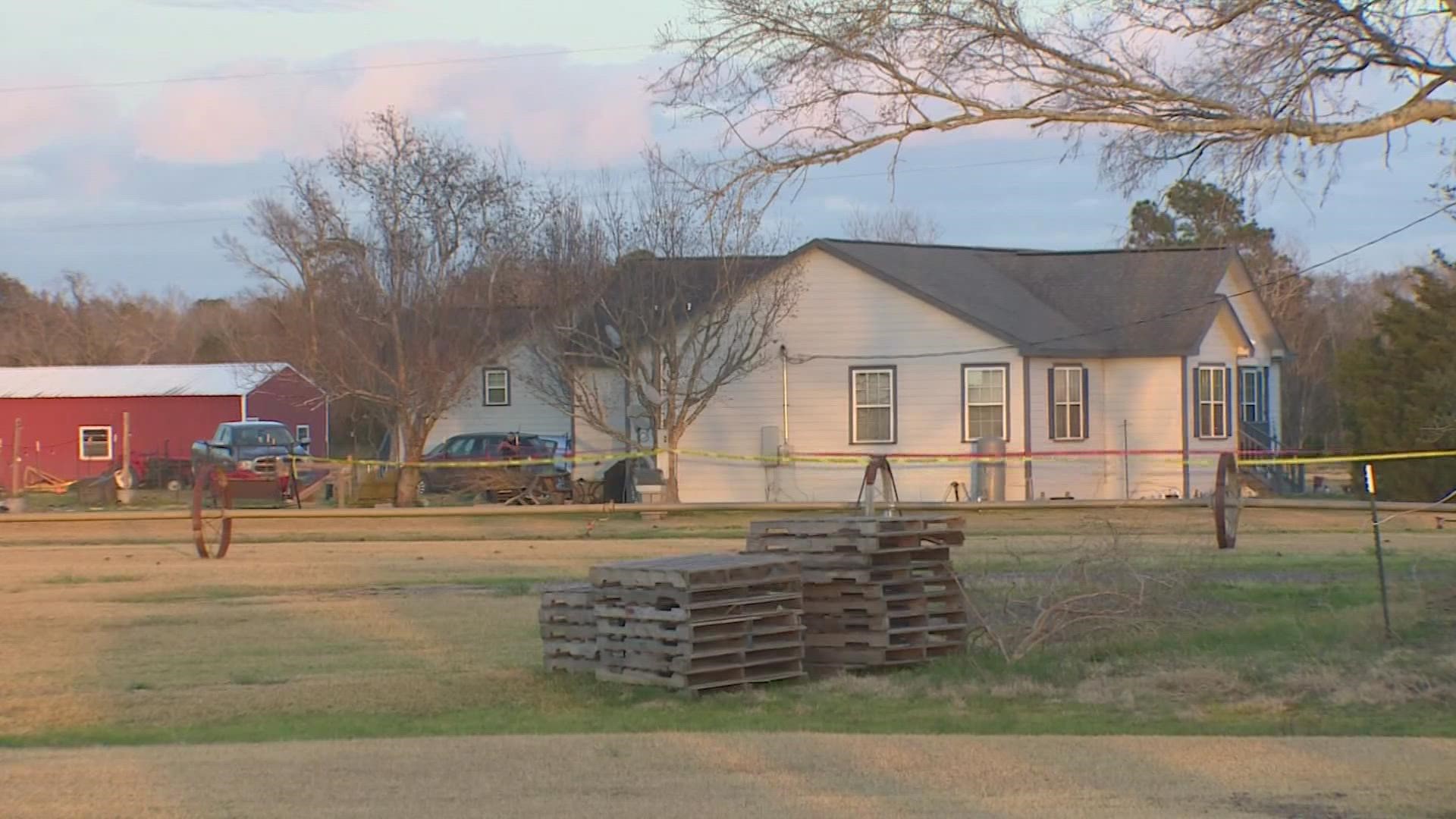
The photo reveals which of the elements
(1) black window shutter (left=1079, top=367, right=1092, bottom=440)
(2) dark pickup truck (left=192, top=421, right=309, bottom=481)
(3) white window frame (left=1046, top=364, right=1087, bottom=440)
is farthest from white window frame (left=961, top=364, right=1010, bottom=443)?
(2) dark pickup truck (left=192, top=421, right=309, bottom=481)

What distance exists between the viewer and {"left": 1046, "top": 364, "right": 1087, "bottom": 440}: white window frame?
34781 mm

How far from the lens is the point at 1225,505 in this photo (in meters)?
23.3

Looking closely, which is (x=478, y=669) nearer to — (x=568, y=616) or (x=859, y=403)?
(x=568, y=616)

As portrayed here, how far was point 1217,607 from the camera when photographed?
16.0 metres

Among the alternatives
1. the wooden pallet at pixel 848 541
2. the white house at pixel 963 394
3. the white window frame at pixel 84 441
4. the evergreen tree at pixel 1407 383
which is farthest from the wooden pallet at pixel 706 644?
the white window frame at pixel 84 441

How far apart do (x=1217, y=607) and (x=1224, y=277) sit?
878 inches

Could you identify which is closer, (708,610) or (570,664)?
(708,610)

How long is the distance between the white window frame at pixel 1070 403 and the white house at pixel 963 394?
0.04 m

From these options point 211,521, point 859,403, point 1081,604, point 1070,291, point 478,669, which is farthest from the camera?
point 1070,291

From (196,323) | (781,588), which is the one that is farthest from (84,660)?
(196,323)

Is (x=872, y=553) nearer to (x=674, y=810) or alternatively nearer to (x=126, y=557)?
(x=674, y=810)

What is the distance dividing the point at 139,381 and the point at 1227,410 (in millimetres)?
35124

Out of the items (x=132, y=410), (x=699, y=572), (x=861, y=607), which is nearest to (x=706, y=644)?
(x=699, y=572)

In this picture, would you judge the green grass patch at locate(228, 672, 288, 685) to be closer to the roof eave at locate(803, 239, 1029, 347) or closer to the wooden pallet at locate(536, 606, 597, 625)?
the wooden pallet at locate(536, 606, 597, 625)
